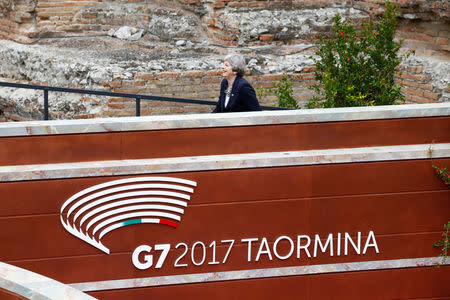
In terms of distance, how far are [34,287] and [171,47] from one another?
7433 millimetres

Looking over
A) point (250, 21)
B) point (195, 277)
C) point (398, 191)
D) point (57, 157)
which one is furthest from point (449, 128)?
point (250, 21)

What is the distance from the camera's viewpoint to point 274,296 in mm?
5574

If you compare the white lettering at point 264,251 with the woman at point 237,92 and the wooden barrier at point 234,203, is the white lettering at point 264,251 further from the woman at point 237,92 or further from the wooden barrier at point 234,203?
the woman at point 237,92

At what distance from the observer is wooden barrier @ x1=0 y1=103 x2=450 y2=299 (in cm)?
509

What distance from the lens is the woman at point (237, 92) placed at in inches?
237

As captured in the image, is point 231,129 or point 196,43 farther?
point 196,43

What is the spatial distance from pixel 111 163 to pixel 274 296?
1549 millimetres

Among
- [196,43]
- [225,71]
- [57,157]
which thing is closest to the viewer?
[57,157]

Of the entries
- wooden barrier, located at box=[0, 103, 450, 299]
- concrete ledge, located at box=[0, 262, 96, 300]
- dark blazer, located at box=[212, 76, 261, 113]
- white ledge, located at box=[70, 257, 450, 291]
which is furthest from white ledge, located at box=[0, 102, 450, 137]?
concrete ledge, located at box=[0, 262, 96, 300]

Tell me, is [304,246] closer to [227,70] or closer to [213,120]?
[213,120]

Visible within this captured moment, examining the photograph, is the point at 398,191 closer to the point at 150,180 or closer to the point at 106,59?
the point at 150,180

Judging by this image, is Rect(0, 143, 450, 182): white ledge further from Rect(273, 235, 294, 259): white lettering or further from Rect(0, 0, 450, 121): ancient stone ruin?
Rect(0, 0, 450, 121): ancient stone ruin

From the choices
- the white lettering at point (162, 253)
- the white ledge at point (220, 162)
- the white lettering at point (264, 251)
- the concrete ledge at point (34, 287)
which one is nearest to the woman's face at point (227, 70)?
the white ledge at point (220, 162)

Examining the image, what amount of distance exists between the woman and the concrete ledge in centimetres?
293
